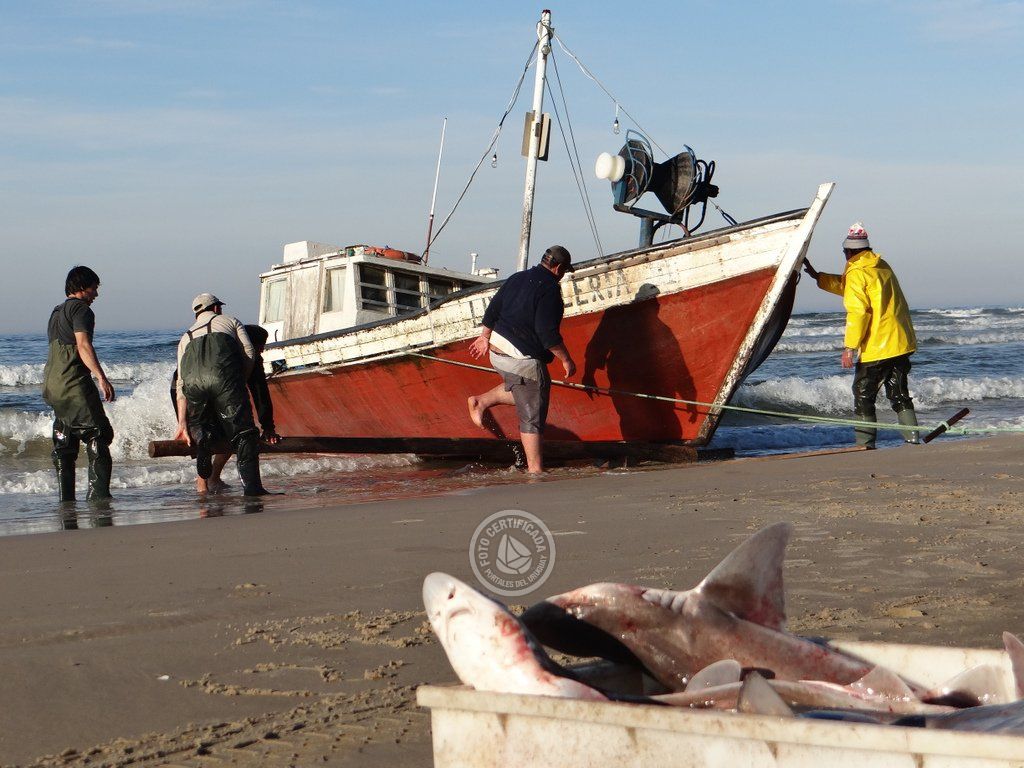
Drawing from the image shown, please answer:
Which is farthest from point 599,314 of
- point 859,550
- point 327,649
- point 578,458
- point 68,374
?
point 327,649

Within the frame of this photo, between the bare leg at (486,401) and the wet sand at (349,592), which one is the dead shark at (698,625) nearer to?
the wet sand at (349,592)

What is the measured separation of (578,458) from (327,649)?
727cm

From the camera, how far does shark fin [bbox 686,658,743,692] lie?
227 centimetres

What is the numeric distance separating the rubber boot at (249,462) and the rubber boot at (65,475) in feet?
4.29

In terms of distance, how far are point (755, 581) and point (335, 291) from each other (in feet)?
36.0

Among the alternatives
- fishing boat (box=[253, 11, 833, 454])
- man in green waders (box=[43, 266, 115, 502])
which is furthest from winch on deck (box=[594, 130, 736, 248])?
man in green waders (box=[43, 266, 115, 502])

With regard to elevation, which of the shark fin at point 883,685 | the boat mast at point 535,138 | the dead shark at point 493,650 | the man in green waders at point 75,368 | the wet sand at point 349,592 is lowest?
the wet sand at point 349,592

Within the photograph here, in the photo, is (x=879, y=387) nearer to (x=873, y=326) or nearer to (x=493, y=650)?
(x=873, y=326)

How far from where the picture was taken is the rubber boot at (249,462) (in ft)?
28.3

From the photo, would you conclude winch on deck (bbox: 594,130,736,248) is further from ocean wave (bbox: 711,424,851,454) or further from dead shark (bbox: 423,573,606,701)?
dead shark (bbox: 423,573,606,701)

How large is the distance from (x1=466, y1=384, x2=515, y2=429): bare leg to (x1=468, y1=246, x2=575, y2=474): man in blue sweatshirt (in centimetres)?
29

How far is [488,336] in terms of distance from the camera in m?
9.51

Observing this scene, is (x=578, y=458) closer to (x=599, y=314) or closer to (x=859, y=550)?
(x=599, y=314)

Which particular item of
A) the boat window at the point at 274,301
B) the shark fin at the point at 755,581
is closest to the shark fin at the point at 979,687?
the shark fin at the point at 755,581
